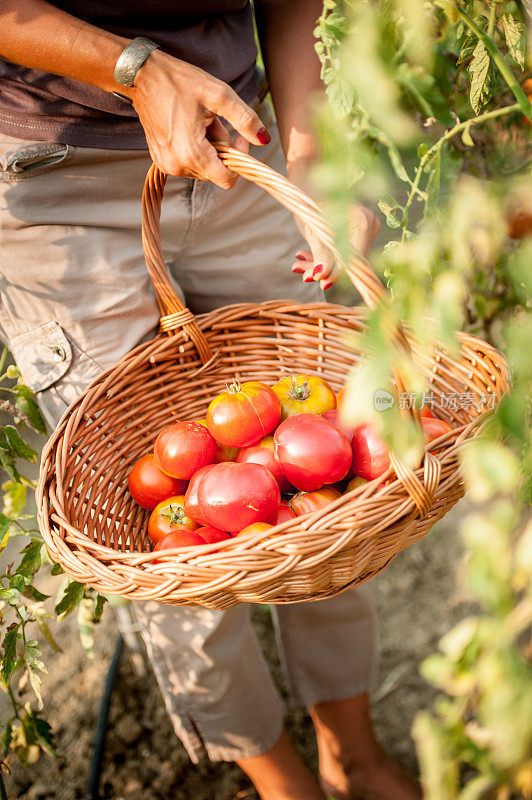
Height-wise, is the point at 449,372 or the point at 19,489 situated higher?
the point at 449,372

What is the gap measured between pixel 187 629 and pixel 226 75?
1.04 metres

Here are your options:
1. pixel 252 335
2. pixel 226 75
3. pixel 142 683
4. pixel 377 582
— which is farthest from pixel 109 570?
pixel 377 582

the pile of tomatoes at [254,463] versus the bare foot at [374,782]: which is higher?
the pile of tomatoes at [254,463]

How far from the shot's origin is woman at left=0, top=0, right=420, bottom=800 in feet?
3.10

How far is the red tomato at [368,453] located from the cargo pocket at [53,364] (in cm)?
50

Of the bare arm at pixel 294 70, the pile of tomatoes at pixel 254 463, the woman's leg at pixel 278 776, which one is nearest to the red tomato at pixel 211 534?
the pile of tomatoes at pixel 254 463

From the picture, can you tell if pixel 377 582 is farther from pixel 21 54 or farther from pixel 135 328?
pixel 21 54

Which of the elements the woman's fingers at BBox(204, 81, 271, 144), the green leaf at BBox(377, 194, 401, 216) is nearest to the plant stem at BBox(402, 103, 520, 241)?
the green leaf at BBox(377, 194, 401, 216)

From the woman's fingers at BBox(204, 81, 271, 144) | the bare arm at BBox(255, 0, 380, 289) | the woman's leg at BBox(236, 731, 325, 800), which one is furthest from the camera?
the woman's leg at BBox(236, 731, 325, 800)

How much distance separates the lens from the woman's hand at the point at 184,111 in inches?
36.1

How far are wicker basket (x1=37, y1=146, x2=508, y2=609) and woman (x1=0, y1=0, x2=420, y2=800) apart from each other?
95mm

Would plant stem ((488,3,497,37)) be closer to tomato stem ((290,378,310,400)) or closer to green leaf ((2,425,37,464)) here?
tomato stem ((290,378,310,400))

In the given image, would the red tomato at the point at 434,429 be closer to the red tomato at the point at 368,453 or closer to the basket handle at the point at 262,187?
the red tomato at the point at 368,453

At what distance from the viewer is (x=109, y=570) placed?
2.76 feet
